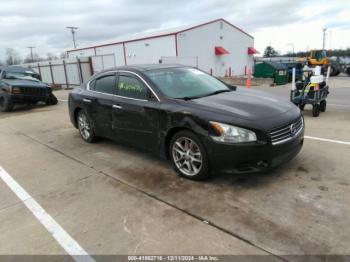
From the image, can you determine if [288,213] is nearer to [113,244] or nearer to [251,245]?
[251,245]

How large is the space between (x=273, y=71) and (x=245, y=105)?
20.6m

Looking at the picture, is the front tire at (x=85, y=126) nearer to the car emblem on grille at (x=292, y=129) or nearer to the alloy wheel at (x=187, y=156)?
the alloy wheel at (x=187, y=156)

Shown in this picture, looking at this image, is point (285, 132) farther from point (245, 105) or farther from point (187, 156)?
point (187, 156)

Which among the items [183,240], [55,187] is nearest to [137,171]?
[55,187]

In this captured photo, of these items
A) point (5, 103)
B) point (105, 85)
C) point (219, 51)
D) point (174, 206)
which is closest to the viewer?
point (174, 206)

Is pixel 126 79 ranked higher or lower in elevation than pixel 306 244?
higher

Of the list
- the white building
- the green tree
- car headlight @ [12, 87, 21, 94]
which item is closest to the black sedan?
car headlight @ [12, 87, 21, 94]

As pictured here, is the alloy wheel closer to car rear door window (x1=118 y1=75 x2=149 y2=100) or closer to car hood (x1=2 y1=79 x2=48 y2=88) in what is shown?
car rear door window (x1=118 y1=75 x2=149 y2=100)

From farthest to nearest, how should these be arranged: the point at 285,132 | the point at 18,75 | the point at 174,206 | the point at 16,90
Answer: the point at 18,75
the point at 16,90
the point at 285,132
the point at 174,206

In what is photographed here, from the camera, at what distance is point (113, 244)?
8.95 ft

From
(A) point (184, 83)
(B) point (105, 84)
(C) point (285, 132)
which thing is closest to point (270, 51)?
(B) point (105, 84)

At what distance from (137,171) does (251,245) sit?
7.41 feet

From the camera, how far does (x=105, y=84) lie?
5340 mm

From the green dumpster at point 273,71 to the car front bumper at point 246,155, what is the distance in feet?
56.0
